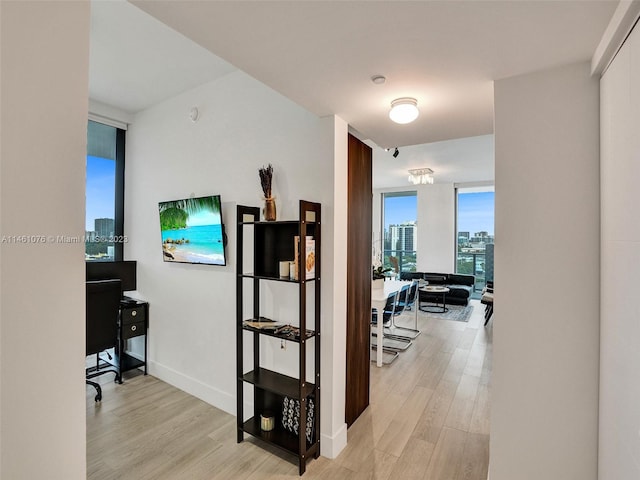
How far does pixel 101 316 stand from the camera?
9.78ft

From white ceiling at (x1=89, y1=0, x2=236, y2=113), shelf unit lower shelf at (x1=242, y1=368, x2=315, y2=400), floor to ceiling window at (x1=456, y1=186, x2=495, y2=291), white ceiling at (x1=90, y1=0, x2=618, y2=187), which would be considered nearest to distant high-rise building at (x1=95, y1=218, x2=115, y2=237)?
white ceiling at (x1=89, y1=0, x2=236, y2=113)

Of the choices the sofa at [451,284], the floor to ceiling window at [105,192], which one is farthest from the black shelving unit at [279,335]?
the sofa at [451,284]

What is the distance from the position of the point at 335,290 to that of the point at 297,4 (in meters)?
1.64

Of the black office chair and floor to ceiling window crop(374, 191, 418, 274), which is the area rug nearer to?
floor to ceiling window crop(374, 191, 418, 274)

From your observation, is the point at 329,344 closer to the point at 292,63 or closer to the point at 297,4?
the point at 292,63

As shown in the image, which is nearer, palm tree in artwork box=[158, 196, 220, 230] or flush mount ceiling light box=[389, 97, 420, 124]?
flush mount ceiling light box=[389, 97, 420, 124]

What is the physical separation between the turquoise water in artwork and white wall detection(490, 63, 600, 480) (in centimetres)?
215

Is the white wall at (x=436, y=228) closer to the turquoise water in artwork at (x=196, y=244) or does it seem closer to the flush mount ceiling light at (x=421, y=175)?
the flush mount ceiling light at (x=421, y=175)

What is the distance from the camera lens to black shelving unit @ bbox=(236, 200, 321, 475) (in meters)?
2.11

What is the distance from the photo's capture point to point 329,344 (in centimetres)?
227

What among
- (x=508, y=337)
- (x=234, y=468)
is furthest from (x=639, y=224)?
(x=234, y=468)

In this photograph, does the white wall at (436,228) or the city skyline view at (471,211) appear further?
the white wall at (436,228)

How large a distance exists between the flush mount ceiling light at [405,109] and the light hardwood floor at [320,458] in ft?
7.31

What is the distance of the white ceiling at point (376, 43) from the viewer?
1.18 meters
